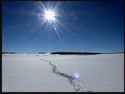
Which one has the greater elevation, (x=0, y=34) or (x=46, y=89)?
(x=0, y=34)

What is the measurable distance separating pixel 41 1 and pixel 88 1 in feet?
3.35

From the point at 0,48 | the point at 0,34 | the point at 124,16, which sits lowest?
the point at 0,48

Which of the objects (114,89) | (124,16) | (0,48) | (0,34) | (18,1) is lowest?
(114,89)

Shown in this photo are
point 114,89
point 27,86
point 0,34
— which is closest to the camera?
point 0,34

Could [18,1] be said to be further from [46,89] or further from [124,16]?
[46,89]

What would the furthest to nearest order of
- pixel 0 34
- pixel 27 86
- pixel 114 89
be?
pixel 27 86
pixel 114 89
pixel 0 34

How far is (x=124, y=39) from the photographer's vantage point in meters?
4.12

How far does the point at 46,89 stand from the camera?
21.3 feet

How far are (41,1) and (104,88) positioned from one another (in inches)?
156

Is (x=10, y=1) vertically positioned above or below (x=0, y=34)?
above

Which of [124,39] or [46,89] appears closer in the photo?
[124,39]

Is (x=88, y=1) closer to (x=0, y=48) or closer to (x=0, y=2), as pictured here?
(x=0, y=2)

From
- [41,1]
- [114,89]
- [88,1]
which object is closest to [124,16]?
[88,1]

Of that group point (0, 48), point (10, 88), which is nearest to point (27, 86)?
point (10, 88)
